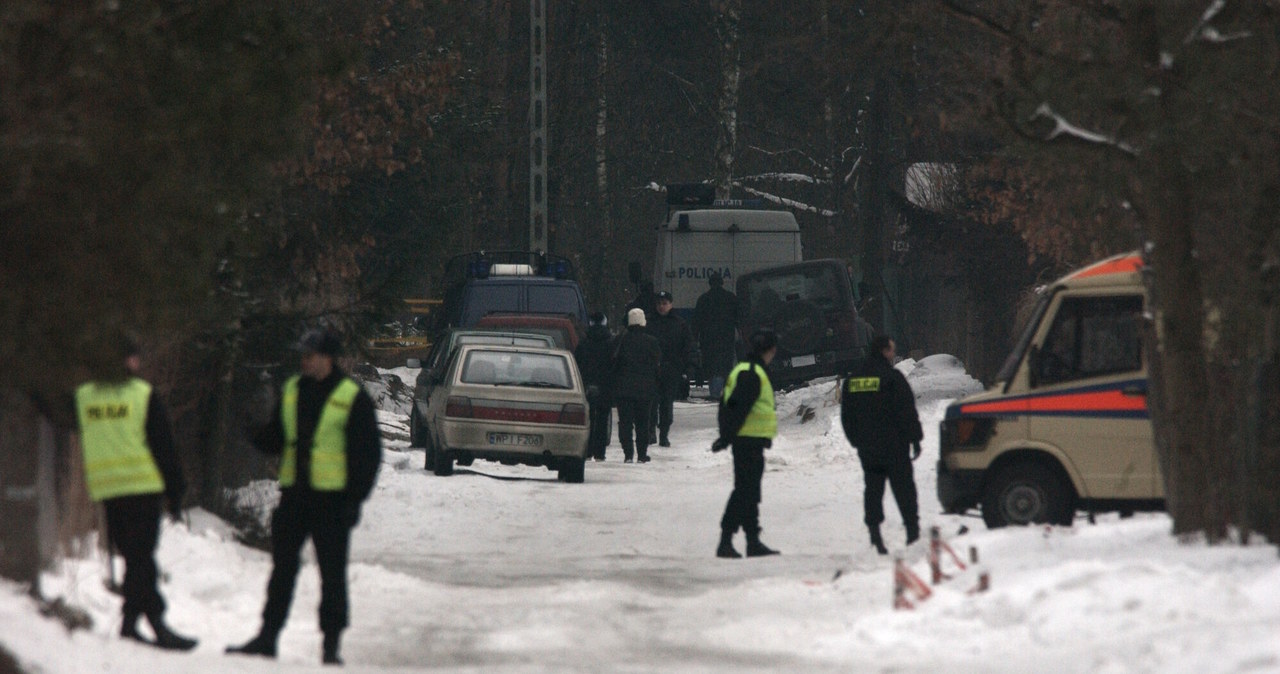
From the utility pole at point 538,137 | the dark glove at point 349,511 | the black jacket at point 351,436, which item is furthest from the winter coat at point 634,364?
the dark glove at point 349,511

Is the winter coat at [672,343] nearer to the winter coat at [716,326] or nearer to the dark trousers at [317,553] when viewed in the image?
the winter coat at [716,326]

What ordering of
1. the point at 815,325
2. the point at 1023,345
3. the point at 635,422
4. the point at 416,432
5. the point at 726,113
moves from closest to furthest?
the point at 1023,345 < the point at 635,422 < the point at 416,432 < the point at 815,325 < the point at 726,113

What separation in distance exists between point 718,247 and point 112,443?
25.0 meters

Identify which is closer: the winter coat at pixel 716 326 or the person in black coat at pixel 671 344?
the person in black coat at pixel 671 344

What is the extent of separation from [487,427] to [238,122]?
39.2 ft

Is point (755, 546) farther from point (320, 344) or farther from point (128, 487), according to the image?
point (128, 487)

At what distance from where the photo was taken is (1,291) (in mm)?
8305

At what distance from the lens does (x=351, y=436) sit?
9727 millimetres

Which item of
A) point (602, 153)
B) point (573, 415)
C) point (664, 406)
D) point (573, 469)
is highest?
point (602, 153)

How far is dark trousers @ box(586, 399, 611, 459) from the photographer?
24641 millimetres

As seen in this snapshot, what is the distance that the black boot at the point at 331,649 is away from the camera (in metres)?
9.66

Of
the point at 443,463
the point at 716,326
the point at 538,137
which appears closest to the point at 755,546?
the point at 443,463

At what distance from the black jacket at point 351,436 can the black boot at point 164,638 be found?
87 cm

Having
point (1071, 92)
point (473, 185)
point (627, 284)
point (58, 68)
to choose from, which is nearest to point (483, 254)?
point (473, 185)
